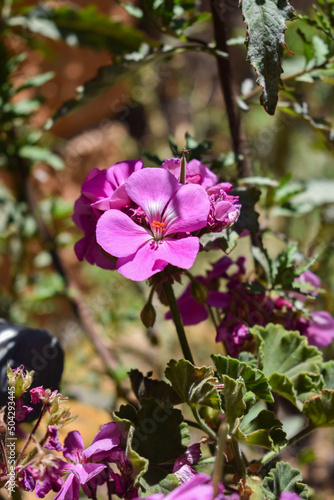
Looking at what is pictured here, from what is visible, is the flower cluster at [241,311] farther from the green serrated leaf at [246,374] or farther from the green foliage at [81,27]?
the green foliage at [81,27]

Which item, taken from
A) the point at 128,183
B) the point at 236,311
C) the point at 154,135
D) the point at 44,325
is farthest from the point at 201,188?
the point at 154,135

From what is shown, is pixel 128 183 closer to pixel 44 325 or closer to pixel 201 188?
pixel 201 188

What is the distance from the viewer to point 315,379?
0.57 m

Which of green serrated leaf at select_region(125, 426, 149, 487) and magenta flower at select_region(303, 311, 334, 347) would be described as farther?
magenta flower at select_region(303, 311, 334, 347)

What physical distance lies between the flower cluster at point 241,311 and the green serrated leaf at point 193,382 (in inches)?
4.3

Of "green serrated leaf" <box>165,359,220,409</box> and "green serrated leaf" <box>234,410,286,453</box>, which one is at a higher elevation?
"green serrated leaf" <box>165,359,220,409</box>

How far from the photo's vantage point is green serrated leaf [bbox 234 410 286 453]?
0.48m

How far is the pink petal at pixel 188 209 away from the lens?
1.63ft

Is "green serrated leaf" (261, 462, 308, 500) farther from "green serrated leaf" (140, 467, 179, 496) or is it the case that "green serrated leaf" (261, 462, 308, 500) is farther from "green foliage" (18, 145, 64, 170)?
"green foliage" (18, 145, 64, 170)

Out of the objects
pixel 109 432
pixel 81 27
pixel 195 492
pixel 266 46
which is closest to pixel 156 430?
pixel 109 432

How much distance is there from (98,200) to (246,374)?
22 centimetres

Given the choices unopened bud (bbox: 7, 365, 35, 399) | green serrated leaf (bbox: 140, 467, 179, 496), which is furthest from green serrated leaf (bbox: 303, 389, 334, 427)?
unopened bud (bbox: 7, 365, 35, 399)

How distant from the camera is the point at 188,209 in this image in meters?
0.50

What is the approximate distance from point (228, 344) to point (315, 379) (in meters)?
0.10
